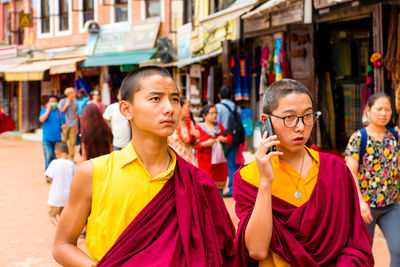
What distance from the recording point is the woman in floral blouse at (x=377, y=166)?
448 centimetres

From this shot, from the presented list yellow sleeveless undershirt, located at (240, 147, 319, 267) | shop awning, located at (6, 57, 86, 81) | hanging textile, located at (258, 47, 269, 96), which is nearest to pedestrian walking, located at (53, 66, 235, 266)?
yellow sleeveless undershirt, located at (240, 147, 319, 267)

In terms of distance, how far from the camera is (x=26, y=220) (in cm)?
809

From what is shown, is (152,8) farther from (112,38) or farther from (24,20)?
(24,20)

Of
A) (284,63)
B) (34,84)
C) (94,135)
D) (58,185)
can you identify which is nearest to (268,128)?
(94,135)

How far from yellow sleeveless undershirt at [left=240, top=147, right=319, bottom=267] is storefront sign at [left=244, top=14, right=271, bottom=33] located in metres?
10.1

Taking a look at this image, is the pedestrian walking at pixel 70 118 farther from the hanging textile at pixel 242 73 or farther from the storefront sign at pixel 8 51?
the storefront sign at pixel 8 51

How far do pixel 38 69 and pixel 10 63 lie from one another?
4.27 metres

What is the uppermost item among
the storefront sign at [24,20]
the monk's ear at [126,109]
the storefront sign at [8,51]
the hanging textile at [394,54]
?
the storefront sign at [24,20]

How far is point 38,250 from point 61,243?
167 inches

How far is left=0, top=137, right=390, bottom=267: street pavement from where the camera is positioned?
6.14m

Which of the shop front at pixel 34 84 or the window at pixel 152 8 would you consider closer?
the window at pixel 152 8

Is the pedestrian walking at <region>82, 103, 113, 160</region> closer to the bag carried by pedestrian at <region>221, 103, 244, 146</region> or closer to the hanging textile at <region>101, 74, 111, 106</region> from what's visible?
the bag carried by pedestrian at <region>221, 103, 244, 146</region>

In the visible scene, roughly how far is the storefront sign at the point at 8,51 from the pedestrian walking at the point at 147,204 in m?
26.2

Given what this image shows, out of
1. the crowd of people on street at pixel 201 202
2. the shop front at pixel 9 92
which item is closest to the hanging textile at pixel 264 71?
the crowd of people on street at pixel 201 202
